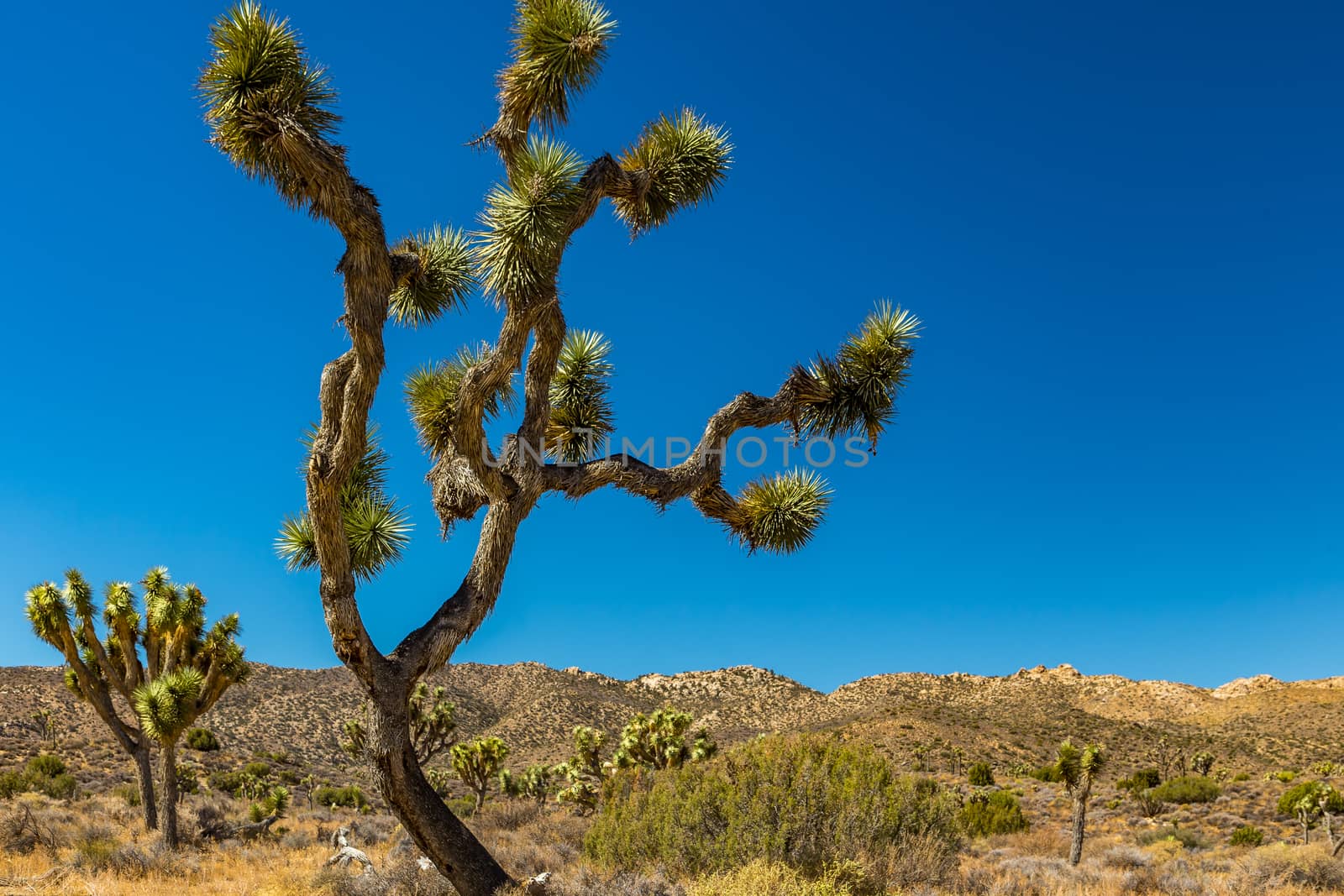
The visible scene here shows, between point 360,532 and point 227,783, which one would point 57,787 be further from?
point 360,532

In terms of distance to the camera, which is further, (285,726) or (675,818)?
(285,726)

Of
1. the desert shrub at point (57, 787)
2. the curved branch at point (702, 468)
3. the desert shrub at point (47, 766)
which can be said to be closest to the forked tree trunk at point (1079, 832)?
the curved branch at point (702, 468)

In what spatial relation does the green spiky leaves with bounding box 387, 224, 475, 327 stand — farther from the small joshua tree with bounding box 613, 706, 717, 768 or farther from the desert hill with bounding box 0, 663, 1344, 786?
the desert hill with bounding box 0, 663, 1344, 786

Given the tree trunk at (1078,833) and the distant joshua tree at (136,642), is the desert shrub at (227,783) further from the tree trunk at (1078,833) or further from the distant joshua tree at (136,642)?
the tree trunk at (1078,833)

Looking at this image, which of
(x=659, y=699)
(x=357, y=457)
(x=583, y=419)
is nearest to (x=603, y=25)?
(x=583, y=419)

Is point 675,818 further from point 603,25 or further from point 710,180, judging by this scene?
point 603,25

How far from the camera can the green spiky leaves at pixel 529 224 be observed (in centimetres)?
764

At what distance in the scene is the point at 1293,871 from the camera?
1252 centimetres

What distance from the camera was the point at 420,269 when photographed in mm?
8727

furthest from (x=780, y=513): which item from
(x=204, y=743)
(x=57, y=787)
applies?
(x=204, y=743)

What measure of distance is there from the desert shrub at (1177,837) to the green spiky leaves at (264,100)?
21119 mm

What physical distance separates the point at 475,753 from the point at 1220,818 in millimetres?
20938

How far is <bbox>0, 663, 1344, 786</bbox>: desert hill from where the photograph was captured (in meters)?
40.5

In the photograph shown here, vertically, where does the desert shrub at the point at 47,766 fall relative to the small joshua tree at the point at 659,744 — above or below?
below
